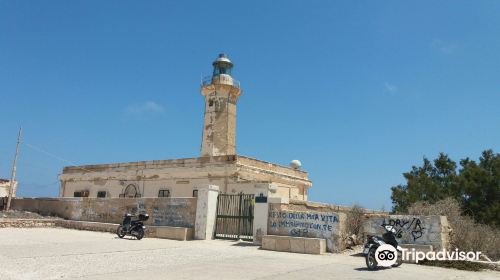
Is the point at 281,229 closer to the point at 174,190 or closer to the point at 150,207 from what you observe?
the point at 150,207

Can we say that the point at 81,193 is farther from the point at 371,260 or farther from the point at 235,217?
the point at 371,260

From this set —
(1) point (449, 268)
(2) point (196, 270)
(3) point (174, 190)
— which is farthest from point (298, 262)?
(3) point (174, 190)

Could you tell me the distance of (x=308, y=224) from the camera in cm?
1346

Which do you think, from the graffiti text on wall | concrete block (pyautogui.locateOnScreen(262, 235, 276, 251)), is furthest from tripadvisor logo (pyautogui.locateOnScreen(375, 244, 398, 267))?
concrete block (pyautogui.locateOnScreen(262, 235, 276, 251))

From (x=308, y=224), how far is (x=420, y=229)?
3386mm

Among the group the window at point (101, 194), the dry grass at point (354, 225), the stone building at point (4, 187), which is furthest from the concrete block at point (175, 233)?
the stone building at point (4, 187)

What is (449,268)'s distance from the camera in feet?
33.5

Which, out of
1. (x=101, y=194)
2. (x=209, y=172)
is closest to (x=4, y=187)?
(x=101, y=194)

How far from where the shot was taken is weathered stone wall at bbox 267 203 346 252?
42.2 ft

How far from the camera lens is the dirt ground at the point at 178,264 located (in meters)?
7.86

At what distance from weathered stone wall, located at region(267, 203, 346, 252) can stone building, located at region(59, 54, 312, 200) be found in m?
7.81

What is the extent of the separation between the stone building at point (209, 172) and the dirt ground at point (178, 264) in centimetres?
1081

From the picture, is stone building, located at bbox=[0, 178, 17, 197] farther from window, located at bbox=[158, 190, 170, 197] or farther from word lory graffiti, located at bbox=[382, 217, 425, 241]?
word lory graffiti, located at bbox=[382, 217, 425, 241]

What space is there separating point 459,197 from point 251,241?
39.9 feet
